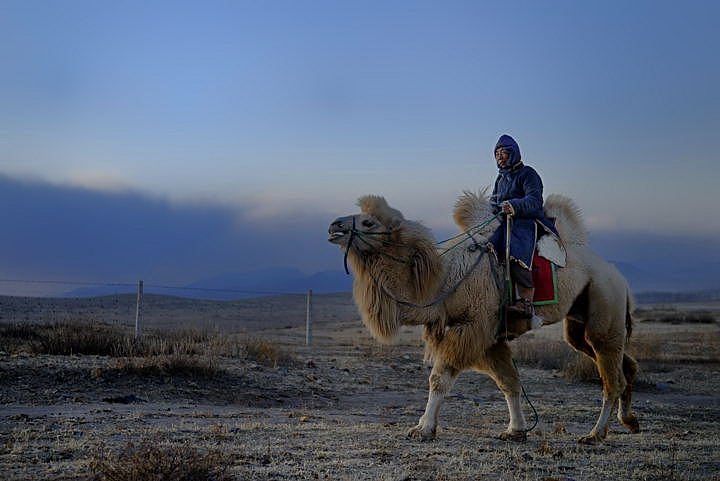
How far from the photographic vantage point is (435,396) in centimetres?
800

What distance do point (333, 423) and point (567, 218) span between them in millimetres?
4113

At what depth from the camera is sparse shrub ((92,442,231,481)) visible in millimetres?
5238

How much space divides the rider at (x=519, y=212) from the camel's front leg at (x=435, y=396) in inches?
42.8

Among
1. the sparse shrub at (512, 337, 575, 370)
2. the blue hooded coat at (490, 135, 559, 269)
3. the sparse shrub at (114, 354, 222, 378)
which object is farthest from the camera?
the sparse shrub at (512, 337, 575, 370)

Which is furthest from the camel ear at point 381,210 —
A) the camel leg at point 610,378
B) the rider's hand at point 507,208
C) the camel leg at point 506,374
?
the camel leg at point 610,378

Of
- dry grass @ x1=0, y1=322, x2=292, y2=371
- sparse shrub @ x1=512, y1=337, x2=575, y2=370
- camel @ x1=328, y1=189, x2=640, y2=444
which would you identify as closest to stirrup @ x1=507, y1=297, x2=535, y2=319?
camel @ x1=328, y1=189, x2=640, y2=444

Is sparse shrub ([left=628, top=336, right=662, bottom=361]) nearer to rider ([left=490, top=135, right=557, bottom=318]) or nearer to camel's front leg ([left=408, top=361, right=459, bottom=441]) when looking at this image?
rider ([left=490, top=135, right=557, bottom=318])

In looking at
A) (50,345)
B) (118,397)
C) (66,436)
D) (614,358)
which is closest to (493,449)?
(614,358)

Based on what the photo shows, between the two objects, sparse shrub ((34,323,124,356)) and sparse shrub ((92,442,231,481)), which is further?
sparse shrub ((34,323,124,356))

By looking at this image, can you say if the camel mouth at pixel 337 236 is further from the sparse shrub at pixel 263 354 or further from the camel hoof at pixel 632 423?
the sparse shrub at pixel 263 354

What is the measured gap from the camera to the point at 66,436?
7.48 metres

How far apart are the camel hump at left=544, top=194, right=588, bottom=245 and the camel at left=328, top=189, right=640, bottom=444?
0.28 meters

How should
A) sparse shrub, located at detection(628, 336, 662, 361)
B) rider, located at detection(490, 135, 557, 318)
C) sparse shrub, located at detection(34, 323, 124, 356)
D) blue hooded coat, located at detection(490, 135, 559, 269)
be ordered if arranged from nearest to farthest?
rider, located at detection(490, 135, 557, 318) → blue hooded coat, located at detection(490, 135, 559, 269) → sparse shrub, located at detection(34, 323, 124, 356) → sparse shrub, located at detection(628, 336, 662, 361)

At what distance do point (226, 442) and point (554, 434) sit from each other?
4.28 meters
